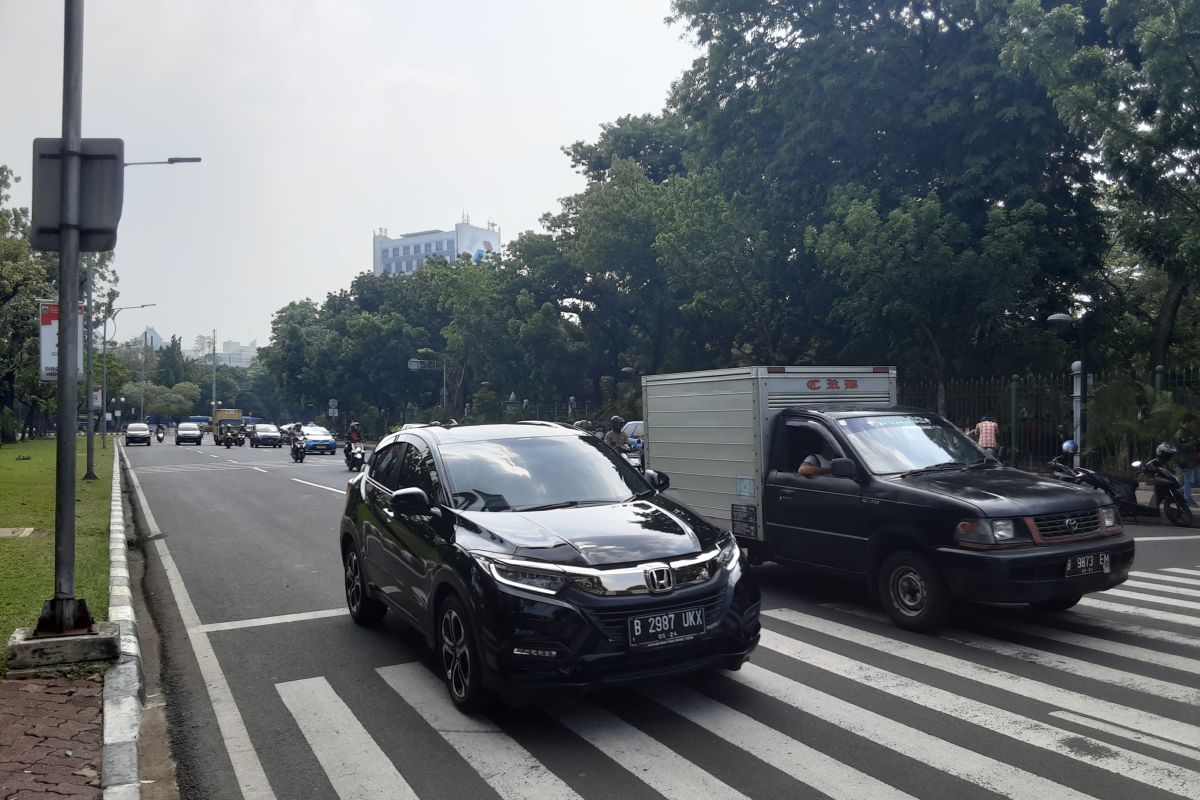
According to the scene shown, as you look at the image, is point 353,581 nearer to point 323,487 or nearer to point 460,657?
point 460,657

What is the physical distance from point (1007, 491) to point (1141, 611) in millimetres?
1929

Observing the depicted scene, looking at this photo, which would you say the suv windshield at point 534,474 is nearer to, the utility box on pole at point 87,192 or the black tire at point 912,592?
the black tire at point 912,592

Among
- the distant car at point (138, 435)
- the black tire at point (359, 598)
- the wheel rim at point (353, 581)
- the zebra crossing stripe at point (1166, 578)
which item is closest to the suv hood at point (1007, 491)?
the zebra crossing stripe at point (1166, 578)

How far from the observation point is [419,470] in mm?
7082

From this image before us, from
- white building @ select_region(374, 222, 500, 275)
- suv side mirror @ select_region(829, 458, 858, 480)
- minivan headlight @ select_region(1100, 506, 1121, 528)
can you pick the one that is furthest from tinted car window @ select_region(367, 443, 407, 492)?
white building @ select_region(374, 222, 500, 275)

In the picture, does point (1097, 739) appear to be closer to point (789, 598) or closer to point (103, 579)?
point (789, 598)

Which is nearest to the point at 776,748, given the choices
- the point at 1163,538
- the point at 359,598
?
the point at 359,598

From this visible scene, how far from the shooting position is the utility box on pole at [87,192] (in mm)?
6711

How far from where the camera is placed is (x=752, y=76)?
2772 centimetres

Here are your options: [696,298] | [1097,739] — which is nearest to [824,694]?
[1097,739]

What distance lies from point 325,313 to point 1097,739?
83.5m

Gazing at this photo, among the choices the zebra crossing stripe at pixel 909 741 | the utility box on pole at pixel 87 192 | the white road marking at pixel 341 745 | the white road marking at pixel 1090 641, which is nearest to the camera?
the zebra crossing stripe at pixel 909 741

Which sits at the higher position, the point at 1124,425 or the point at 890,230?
the point at 890,230

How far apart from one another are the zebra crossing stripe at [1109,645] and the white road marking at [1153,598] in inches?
45.9
